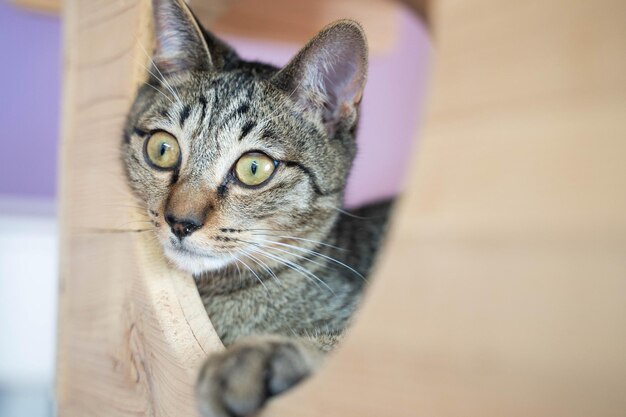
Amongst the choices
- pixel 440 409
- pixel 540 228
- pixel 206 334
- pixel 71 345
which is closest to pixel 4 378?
pixel 71 345

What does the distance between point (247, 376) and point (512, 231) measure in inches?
12.8

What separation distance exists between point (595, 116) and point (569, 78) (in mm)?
37

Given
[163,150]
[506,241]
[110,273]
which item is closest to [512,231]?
[506,241]

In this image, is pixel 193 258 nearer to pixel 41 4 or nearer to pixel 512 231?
pixel 512 231

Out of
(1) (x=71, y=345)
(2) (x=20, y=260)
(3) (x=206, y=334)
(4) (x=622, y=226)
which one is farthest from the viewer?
(2) (x=20, y=260)

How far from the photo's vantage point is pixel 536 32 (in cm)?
47

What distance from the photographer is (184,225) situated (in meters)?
0.85

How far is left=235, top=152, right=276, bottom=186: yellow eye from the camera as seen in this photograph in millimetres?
914

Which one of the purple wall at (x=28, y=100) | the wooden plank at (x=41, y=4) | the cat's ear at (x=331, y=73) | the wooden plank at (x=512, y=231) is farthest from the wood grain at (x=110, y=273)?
the purple wall at (x=28, y=100)

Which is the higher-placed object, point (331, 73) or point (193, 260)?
point (331, 73)

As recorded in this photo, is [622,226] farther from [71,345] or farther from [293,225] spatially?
[71,345]

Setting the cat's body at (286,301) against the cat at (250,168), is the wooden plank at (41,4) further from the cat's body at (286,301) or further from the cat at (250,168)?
the cat's body at (286,301)

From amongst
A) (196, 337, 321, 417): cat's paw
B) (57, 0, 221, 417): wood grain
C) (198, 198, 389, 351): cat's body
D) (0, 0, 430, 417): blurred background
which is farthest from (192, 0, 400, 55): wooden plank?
(196, 337, 321, 417): cat's paw

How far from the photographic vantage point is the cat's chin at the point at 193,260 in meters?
0.88
